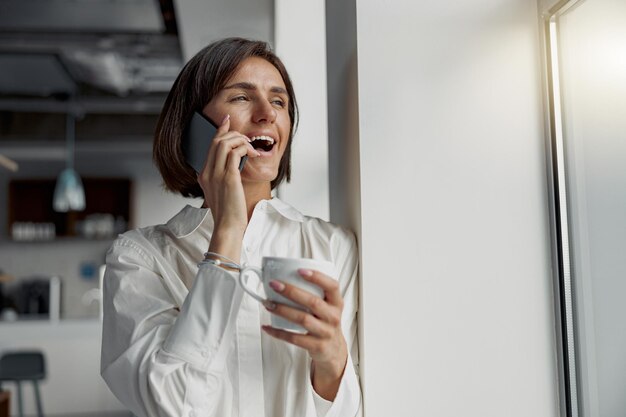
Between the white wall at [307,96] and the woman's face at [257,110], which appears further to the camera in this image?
the white wall at [307,96]

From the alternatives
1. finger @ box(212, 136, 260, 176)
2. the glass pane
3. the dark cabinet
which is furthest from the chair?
→ the glass pane

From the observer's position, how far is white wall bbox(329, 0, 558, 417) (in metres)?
1.06

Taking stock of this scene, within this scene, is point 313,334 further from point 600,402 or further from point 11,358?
point 11,358

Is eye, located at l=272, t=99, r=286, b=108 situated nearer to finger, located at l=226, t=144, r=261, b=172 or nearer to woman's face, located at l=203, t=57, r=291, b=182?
woman's face, located at l=203, t=57, r=291, b=182

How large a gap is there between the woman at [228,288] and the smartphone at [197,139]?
2cm

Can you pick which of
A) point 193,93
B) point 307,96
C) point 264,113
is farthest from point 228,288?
point 307,96

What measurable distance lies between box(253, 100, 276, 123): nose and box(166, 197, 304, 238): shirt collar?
147 millimetres

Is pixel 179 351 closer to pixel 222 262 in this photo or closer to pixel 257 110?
pixel 222 262

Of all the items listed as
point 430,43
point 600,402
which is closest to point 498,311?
point 600,402

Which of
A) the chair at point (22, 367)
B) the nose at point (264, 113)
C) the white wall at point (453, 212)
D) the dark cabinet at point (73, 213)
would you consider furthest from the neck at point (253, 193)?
the dark cabinet at point (73, 213)

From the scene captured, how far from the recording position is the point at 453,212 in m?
1.09

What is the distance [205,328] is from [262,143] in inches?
15.1

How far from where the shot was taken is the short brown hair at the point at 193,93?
47.8 inches

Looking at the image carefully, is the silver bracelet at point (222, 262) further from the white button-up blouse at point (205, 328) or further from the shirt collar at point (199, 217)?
the shirt collar at point (199, 217)
